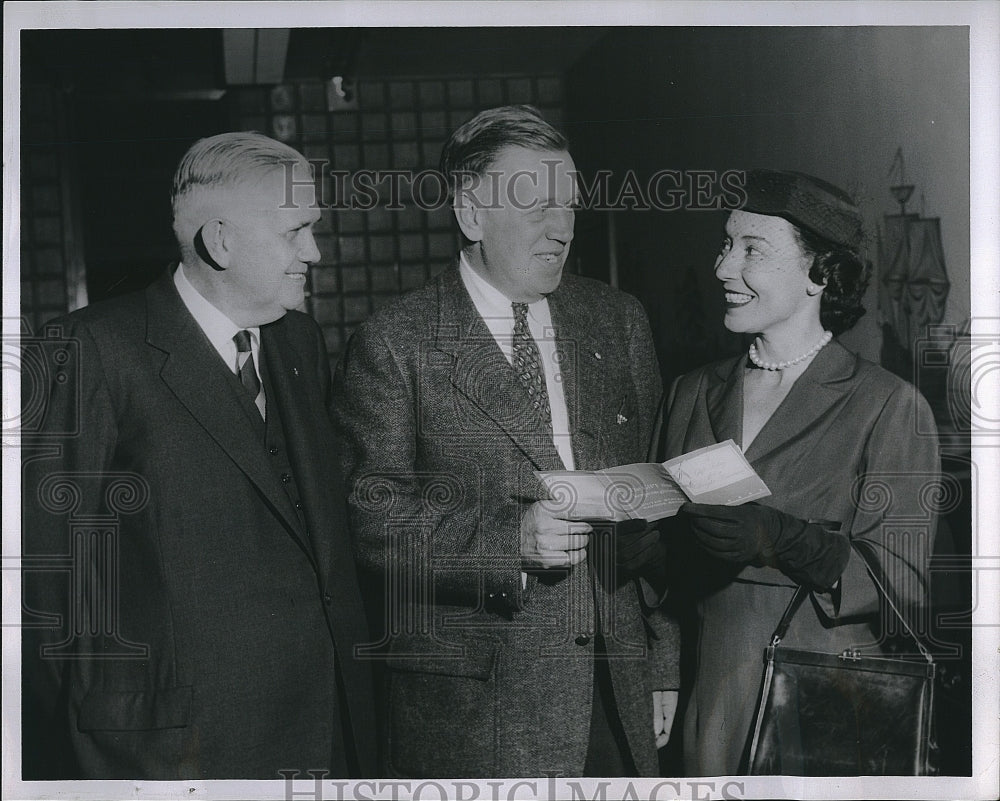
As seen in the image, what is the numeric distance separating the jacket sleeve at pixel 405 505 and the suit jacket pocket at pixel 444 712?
17cm

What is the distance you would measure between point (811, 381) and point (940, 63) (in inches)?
39.4

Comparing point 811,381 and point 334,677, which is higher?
point 811,381

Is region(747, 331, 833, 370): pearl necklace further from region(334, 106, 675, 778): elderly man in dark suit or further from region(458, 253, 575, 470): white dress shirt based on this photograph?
region(458, 253, 575, 470): white dress shirt

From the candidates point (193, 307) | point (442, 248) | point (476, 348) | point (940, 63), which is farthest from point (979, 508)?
point (193, 307)

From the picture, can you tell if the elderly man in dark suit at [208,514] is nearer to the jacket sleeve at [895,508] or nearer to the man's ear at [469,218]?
the man's ear at [469,218]

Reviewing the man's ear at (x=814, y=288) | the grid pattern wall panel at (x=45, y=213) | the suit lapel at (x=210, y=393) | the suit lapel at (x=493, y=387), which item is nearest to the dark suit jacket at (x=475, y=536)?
the suit lapel at (x=493, y=387)

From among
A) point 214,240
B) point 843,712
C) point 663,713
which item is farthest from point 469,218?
point 843,712

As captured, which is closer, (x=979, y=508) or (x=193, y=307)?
(x=193, y=307)

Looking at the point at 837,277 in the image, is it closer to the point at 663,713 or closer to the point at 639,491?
the point at 639,491

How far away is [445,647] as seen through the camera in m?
2.79

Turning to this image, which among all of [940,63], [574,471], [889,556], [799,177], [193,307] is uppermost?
[940,63]

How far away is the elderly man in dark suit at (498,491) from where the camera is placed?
277 centimetres

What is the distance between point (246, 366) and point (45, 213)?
73 cm

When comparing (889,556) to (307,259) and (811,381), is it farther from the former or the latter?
(307,259)
